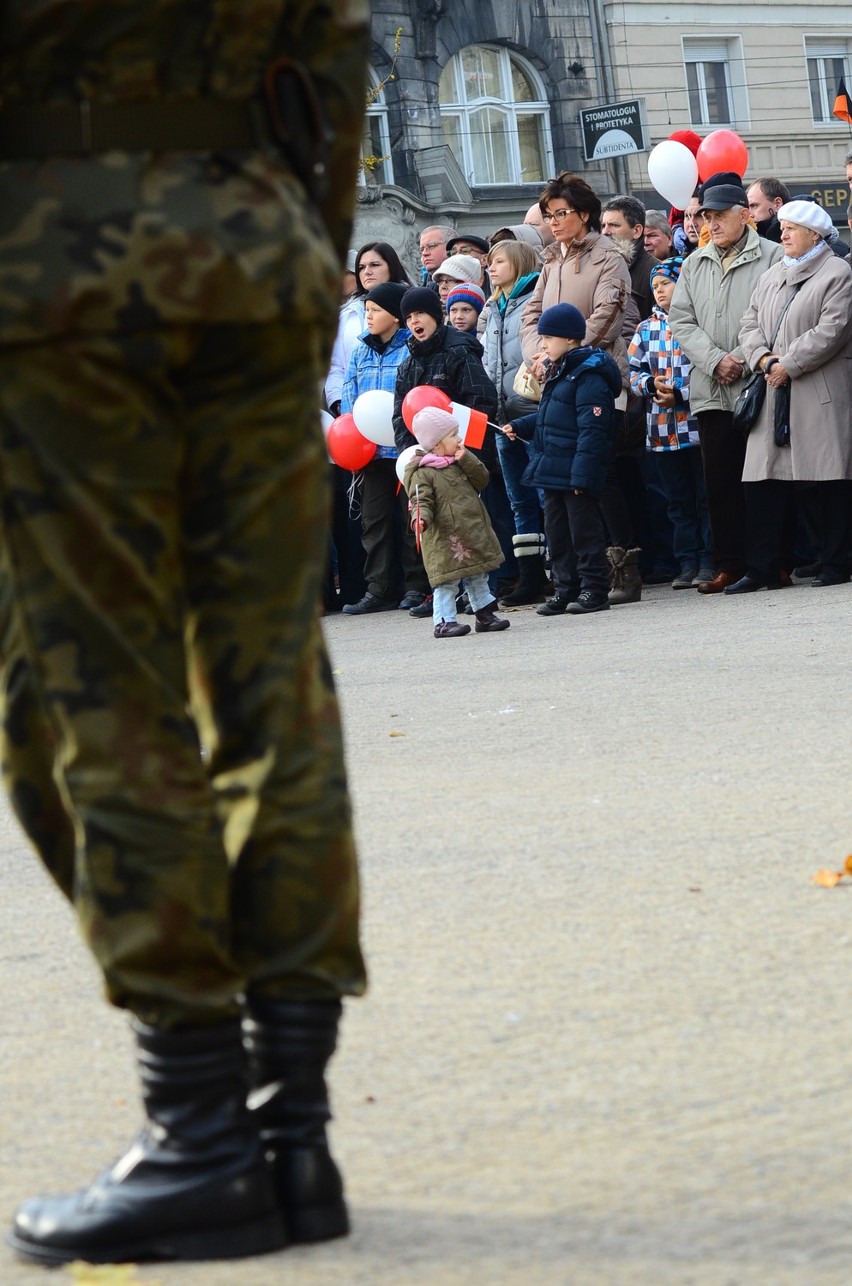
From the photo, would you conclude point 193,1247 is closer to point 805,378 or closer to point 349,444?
point 805,378

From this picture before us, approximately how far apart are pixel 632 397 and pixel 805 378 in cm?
129

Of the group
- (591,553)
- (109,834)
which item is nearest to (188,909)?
(109,834)

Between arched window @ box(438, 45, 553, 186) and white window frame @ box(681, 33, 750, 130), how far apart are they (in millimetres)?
2607

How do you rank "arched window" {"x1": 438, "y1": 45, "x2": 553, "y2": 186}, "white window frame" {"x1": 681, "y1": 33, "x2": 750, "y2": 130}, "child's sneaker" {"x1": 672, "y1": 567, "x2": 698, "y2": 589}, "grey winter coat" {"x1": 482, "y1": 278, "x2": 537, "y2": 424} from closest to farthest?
"child's sneaker" {"x1": 672, "y1": 567, "x2": 698, "y2": 589}
"grey winter coat" {"x1": 482, "y1": 278, "x2": 537, "y2": 424}
"arched window" {"x1": 438, "y1": 45, "x2": 553, "y2": 186}
"white window frame" {"x1": 681, "y1": 33, "x2": 750, "y2": 130}

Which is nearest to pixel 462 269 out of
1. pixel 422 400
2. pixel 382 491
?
pixel 382 491

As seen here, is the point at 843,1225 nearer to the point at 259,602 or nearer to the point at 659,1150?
the point at 659,1150

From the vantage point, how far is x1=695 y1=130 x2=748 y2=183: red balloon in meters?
14.6

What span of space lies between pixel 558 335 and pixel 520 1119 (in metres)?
8.82

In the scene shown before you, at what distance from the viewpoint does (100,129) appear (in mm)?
2252

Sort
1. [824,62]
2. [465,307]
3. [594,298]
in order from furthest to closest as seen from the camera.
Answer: [824,62] → [465,307] → [594,298]

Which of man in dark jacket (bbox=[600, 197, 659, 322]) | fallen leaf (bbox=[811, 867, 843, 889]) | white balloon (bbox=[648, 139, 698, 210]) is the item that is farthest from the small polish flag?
fallen leaf (bbox=[811, 867, 843, 889])

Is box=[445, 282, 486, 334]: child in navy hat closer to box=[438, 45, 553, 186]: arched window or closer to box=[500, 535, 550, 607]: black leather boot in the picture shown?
box=[500, 535, 550, 607]: black leather boot

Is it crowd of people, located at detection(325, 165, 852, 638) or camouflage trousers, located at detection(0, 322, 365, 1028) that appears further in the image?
crowd of people, located at detection(325, 165, 852, 638)

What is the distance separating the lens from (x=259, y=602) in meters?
2.40
